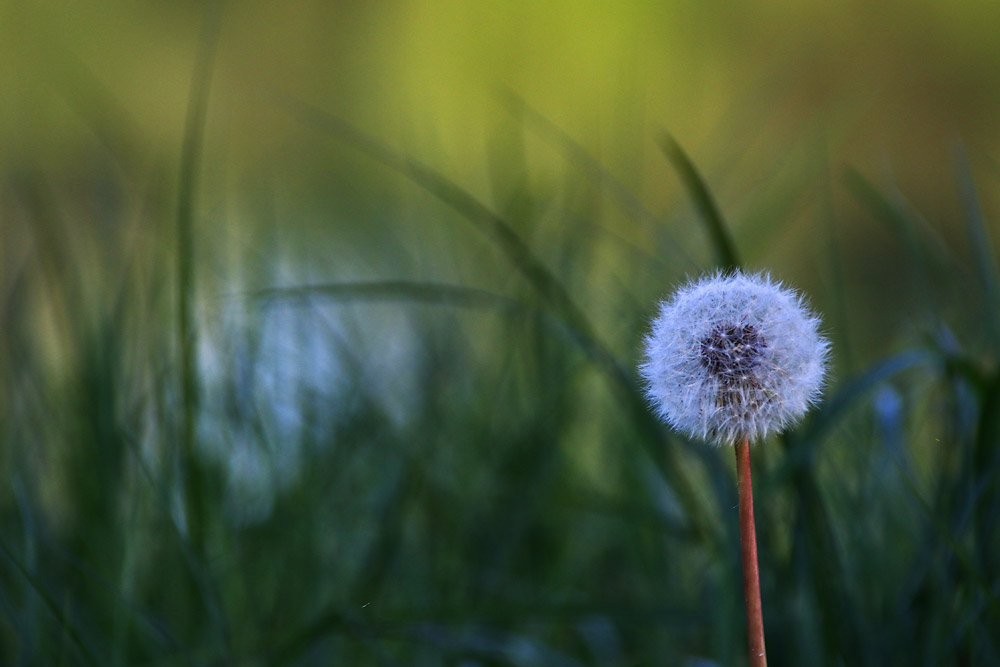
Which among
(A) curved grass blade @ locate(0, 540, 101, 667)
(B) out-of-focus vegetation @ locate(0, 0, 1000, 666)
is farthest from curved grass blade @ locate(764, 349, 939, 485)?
(A) curved grass blade @ locate(0, 540, 101, 667)

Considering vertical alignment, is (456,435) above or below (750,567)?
above

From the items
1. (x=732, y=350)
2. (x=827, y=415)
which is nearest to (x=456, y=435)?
(x=827, y=415)

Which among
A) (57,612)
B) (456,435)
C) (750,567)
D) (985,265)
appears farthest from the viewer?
(456,435)

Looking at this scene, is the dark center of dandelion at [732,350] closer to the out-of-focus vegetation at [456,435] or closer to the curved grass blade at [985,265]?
the out-of-focus vegetation at [456,435]

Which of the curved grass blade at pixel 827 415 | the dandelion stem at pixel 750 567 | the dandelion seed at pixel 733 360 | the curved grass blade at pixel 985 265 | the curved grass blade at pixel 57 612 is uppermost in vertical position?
the curved grass blade at pixel 985 265

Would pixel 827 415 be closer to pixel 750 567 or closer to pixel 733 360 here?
pixel 733 360

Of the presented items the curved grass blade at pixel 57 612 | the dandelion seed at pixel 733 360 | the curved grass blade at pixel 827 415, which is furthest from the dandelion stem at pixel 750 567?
the curved grass blade at pixel 57 612
